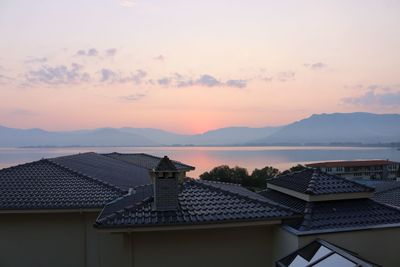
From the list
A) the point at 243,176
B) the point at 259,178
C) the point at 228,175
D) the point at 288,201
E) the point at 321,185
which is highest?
the point at 321,185

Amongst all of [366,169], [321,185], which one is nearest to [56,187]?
[321,185]

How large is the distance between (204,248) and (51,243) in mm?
4143

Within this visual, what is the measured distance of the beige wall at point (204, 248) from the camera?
837cm

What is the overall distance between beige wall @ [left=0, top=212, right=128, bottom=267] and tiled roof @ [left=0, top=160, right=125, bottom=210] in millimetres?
409

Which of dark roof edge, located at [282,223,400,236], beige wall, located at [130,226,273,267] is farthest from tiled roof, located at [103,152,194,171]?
dark roof edge, located at [282,223,400,236]

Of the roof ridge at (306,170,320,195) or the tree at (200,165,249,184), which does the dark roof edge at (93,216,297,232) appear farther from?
the tree at (200,165,249,184)

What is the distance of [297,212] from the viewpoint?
875cm

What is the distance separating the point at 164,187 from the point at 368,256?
5.02 meters

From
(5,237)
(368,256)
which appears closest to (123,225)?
(5,237)

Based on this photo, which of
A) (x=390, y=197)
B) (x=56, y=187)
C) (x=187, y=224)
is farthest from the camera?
(x=390, y=197)

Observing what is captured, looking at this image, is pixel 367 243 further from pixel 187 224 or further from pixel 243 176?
pixel 243 176

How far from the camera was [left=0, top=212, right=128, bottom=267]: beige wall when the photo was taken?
31.1ft

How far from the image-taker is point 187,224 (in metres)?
7.95

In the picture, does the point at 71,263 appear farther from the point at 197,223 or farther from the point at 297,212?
the point at 297,212
